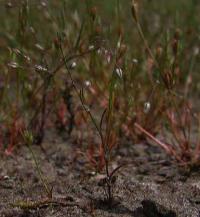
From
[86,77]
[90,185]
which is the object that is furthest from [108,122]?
[86,77]

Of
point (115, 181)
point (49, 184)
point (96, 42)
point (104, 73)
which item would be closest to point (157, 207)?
point (115, 181)

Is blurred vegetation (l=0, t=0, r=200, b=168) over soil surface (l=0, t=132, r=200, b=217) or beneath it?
over

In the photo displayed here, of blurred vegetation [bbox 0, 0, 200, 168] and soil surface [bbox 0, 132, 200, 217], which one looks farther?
blurred vegetation [bbox 0, 0, 200, 168]

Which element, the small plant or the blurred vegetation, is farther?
the blurred vegetation

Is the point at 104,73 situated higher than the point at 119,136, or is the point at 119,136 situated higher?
the point at 104,73

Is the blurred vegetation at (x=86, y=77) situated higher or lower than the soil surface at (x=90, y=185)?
higher

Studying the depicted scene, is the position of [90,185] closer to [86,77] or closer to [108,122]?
[108,122]

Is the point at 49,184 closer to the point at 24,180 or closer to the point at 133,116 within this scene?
the point at 24,180

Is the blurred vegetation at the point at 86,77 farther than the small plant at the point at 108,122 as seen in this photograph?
Yes

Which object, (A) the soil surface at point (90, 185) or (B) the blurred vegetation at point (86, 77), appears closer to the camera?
(A) the soil surface at point (90, 185)
